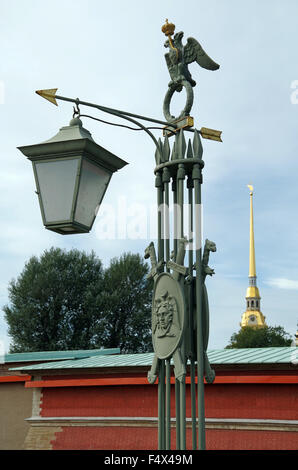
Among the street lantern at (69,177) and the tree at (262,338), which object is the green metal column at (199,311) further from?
the tree at (262,338)

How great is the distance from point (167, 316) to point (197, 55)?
2.14m

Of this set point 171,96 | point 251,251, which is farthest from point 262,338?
point 171,96

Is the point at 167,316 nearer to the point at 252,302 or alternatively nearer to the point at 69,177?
the point at 69,177

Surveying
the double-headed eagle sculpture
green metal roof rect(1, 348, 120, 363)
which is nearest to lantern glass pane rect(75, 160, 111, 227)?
the double-headed eagle sculpture

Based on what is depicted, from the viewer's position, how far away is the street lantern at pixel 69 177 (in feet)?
12.4

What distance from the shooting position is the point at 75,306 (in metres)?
33.2

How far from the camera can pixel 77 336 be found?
32.6 m

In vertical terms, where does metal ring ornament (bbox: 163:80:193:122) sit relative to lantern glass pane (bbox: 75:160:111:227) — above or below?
above

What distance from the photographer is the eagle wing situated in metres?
4.45

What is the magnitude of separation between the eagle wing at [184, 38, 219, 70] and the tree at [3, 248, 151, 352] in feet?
94.9

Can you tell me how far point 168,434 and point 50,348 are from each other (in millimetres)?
28857

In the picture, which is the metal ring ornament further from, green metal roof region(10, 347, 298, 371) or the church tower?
the church tower
